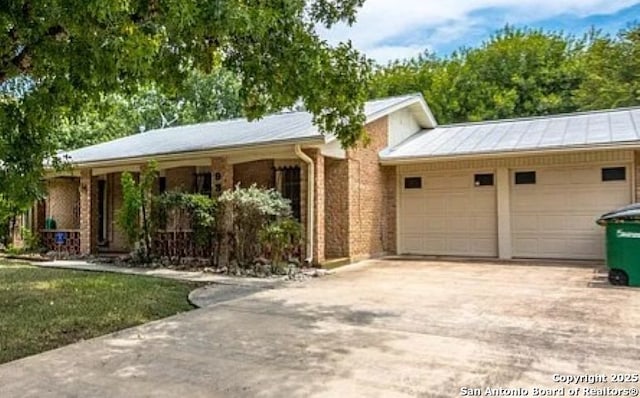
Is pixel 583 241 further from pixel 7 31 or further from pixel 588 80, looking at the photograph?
pixel 588 80

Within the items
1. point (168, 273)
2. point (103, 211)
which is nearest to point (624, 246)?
point (168, 273)

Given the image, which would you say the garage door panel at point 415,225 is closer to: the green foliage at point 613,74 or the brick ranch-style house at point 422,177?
the brick ranch-style house at point 422,177

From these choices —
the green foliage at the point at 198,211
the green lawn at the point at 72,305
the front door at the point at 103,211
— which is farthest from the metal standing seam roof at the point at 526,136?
the front door at the point at 103,211

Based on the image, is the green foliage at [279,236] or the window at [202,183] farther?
the window at [202,183]

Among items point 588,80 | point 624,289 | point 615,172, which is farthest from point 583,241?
point 588,80

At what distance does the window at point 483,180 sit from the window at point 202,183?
24.9 feet

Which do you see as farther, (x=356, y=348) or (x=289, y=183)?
(x=289, y=183)

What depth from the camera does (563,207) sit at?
12242 mm

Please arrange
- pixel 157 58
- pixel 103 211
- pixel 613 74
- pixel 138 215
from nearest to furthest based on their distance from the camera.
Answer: pixel 157 58, pixel 138 215, pixel 103 211, pixel 613 74

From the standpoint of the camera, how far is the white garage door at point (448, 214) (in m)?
13.2

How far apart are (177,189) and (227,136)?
8.44 ft

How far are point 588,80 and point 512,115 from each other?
3.70 m

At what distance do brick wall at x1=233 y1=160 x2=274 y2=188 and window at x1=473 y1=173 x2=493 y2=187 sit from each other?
540 cm

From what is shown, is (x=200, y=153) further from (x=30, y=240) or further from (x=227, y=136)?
(x=30, y=240)
